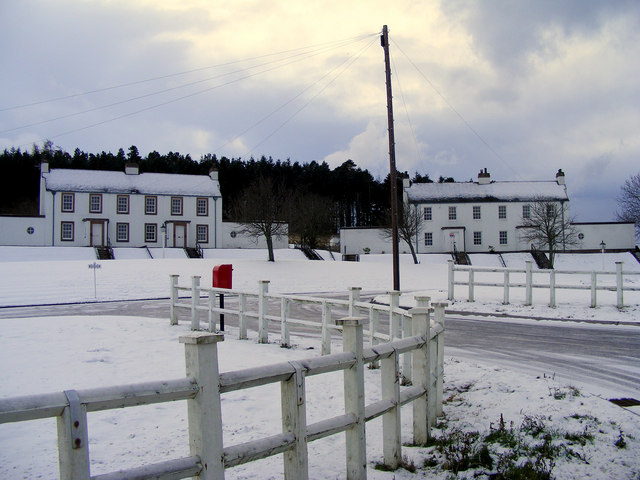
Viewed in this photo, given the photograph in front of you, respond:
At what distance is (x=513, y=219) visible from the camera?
60.1 metres

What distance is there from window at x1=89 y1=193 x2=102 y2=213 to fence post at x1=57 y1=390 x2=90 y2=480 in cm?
5589

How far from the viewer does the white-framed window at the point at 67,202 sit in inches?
2105

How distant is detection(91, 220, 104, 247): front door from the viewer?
176 ft

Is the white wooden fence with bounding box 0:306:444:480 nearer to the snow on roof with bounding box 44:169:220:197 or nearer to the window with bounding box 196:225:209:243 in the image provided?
the window with bounding box 196:225:209:243

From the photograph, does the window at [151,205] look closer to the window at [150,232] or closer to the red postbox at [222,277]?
the window at [150,232]

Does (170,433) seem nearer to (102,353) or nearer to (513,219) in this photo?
(102,353)

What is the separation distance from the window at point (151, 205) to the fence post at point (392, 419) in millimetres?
54836

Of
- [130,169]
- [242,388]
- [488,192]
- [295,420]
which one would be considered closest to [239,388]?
[242,388]

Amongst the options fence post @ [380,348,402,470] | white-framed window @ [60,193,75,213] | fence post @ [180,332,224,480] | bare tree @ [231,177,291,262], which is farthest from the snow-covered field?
white-framed window @ [60,193,75,213]

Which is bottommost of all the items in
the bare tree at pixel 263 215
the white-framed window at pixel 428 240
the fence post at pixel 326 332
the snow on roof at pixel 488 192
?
the fence post at pixel 326 332

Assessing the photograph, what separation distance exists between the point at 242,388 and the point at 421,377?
2.84 metres

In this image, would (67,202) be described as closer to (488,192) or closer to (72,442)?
(488,192)

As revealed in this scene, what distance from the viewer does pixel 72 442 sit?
2660mm

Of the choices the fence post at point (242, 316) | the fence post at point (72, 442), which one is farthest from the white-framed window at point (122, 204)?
the fence post at point (72, 442)
